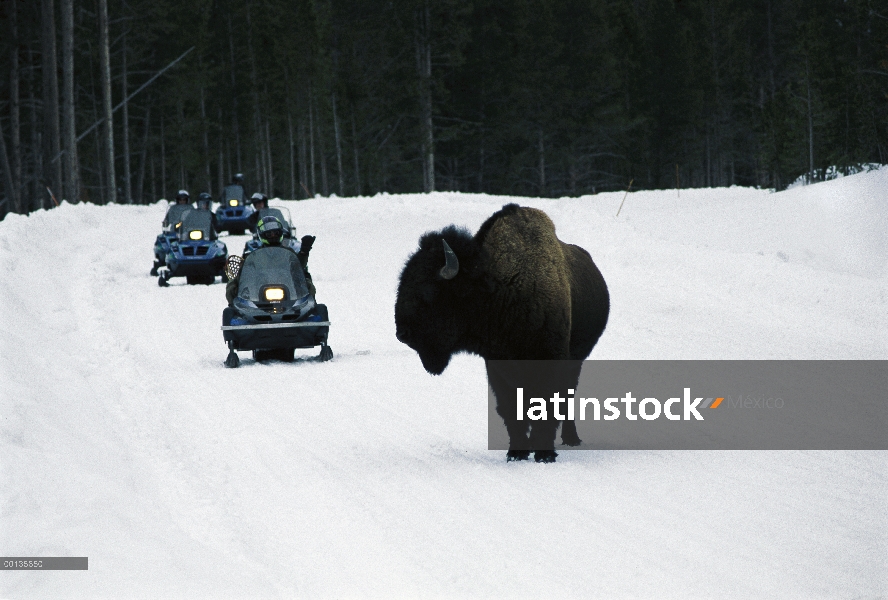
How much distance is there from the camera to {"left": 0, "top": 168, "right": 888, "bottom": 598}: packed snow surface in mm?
5316

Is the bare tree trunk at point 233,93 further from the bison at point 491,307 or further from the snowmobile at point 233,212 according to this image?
the bison at point 491,307

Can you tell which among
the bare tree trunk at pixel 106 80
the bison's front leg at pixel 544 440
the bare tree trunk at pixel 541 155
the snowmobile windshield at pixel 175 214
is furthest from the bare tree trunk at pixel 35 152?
Result: the bison's front leg at pixel 544 440

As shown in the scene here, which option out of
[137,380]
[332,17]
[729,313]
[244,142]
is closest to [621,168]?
[332,17]

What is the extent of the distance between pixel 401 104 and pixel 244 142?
28755mm

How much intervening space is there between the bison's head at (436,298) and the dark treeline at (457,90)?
41.5 m

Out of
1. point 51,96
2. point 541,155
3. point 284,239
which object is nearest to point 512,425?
point 284,239

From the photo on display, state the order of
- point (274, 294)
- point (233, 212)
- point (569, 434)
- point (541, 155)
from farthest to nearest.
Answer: point (541, 155), point (233, 212), point (274, 294), point (569, 434)

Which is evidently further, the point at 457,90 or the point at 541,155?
the point at 457,90

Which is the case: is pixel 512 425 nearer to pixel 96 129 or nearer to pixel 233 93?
pixel 96 129

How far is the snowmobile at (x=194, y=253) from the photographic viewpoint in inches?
929

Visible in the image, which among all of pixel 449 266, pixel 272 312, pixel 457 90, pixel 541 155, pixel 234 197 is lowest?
pixel 272 312

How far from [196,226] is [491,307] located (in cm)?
1712

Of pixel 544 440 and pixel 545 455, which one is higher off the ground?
pixel 544 440

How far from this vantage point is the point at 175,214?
84.0 ft
